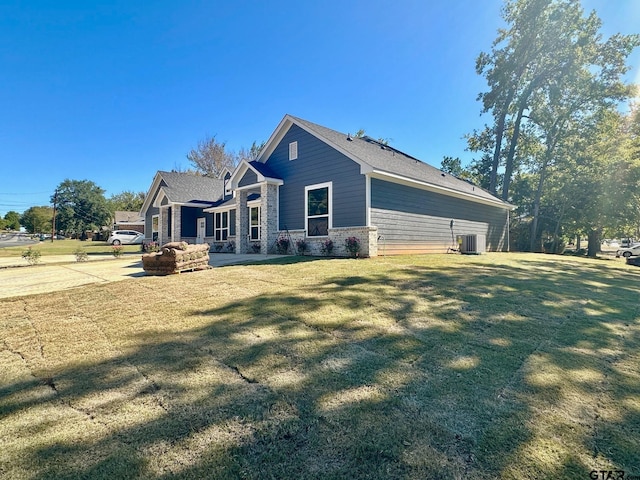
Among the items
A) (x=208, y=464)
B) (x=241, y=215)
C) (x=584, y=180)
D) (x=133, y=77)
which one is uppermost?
(x=133, y=77)

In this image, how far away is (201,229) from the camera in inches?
805

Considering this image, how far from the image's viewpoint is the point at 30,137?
30.0 meters

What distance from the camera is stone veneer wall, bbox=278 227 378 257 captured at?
34.3ft

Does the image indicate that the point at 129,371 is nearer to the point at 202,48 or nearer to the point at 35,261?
the point at 35,261

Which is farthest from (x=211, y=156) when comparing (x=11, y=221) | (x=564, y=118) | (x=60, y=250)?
(x=11, y=221)

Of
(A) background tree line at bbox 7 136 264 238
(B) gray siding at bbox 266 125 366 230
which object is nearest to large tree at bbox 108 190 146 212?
(A) background tree line at bbox 7 136 264 238

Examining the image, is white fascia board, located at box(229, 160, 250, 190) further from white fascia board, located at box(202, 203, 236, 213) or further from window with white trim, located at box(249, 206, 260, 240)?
white fascia board, located at box(202, 203, 236, 213)

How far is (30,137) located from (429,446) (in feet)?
138

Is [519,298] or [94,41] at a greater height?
[94,41]

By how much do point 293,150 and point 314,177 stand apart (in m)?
1.93

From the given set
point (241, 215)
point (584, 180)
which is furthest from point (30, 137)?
point (584, 180)

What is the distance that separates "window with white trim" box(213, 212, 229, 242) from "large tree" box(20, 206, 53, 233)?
62976mm

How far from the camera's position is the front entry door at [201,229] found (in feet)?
66.3

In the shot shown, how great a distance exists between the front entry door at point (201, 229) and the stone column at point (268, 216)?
311 inches
